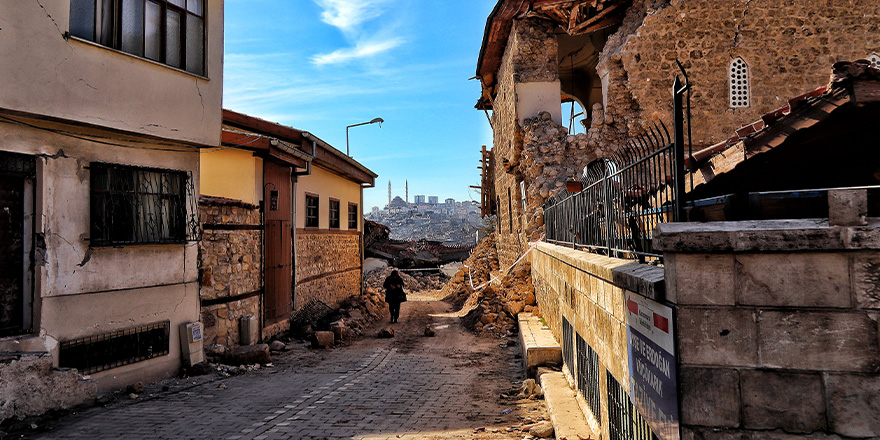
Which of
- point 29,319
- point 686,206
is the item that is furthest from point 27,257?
point 686,206

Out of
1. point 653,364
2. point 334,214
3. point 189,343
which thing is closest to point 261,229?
point 189,343

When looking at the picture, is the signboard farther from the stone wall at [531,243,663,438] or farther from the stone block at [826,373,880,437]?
the stone block at [826,373,880,437]

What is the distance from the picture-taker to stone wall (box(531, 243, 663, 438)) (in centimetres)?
326

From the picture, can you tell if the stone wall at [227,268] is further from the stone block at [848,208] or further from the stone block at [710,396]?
the stone block at [848,208]

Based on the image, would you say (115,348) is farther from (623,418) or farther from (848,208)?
(848,208)

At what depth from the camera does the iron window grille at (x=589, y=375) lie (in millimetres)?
4671

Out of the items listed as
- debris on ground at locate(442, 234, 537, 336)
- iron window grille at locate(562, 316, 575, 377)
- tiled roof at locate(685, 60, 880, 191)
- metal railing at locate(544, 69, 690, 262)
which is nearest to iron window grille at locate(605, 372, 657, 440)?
metal railing at locate(544, 69, 690, 262)

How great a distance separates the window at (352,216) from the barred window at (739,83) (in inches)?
473

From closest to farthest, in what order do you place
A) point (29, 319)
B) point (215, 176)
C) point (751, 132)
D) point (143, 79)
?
point (751, 132), point (29, 319), point (143, 79), point (215, 176)

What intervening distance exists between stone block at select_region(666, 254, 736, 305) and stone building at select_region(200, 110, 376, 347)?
8.52m

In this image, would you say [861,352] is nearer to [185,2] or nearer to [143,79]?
[143,79]

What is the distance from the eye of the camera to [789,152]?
416 centimetres

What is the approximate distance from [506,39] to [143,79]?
10.9m

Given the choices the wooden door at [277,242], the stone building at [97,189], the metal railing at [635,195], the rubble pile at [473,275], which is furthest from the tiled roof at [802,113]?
the rubble pile at [473,275]
